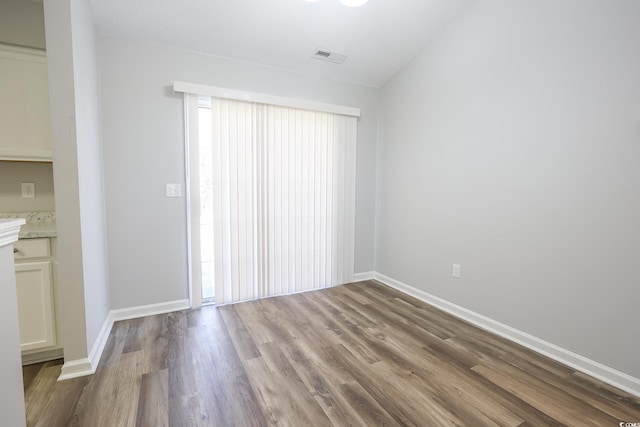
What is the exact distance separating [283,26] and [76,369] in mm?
2982

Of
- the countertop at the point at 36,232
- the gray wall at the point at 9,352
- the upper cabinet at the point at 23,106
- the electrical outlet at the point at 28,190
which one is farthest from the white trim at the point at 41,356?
the upper cabinet at the point at 23,106

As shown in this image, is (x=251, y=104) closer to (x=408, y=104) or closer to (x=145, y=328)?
(x=408, y=104)

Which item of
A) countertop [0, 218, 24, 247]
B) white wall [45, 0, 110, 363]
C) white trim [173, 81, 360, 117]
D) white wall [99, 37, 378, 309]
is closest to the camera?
countertop [0, 218, 24, 247]

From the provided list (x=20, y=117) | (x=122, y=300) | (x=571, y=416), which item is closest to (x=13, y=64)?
(x=20, y=117)

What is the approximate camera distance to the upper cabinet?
6.51 ft

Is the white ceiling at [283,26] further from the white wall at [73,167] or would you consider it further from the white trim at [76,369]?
the white trim at [76,369]

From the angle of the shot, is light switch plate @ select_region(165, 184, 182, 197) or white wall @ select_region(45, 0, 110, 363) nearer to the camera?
white wall @ select_region(45, 0, 110, 363)

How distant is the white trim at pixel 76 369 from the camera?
1776 mm

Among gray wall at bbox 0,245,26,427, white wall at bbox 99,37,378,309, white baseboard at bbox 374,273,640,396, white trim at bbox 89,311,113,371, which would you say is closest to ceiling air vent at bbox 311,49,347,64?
white wall at bbox 99,37,378,309

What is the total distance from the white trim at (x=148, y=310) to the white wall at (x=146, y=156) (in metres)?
0.04

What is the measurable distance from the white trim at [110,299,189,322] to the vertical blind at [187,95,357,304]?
13.5 inches

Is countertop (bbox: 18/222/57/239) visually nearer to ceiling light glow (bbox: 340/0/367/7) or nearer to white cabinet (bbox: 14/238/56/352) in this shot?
white cabinet (bbox: 14/238/56/352)

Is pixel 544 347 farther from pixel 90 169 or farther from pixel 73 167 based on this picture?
pixel 90 169

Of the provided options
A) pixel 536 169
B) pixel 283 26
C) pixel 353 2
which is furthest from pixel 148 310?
pixel 536 169
